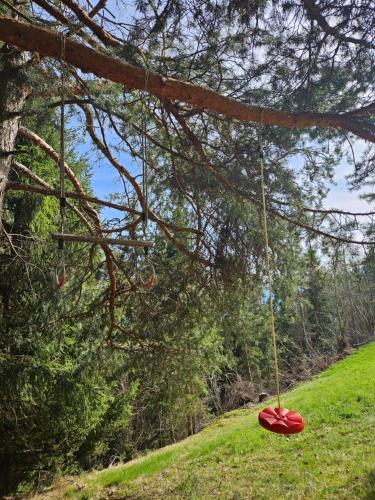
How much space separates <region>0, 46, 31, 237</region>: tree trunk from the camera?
357cm

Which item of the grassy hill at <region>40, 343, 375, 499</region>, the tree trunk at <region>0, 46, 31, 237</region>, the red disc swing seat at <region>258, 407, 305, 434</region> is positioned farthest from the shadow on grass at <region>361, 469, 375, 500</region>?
the tree trunk at <region>0, 46, 31, 237</region>

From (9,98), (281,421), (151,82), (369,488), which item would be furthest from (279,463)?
(9,98)

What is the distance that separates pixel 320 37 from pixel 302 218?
74.7 inches

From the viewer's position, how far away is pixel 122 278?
5406mm

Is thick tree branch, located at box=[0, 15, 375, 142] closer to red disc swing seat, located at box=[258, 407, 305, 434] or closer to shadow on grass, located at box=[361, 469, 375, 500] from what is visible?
red disc swing seat, located at box=[258, 407, 305, 434]

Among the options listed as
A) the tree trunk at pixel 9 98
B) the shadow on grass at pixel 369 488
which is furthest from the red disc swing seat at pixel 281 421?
the tree trunk at pixel 9 98

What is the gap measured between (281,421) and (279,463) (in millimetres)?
4438

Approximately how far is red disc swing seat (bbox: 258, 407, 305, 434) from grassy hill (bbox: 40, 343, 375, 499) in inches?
101

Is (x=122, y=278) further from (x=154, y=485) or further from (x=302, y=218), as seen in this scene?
(x=154, y=485)

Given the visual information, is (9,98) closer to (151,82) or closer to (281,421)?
(151,82)

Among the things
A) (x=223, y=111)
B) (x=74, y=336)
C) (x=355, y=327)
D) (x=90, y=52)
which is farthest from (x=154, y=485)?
(x=355, y=327)

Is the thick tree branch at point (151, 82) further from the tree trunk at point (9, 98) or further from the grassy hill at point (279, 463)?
the grassy hill at point (279, 463)

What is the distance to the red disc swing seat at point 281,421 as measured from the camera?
251cm

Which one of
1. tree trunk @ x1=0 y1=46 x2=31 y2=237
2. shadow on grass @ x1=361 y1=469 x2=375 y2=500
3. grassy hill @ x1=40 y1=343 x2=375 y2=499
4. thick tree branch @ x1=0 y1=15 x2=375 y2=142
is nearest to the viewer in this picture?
thick tree branch @ x1=0 y1=15 x2=375 y2=142
